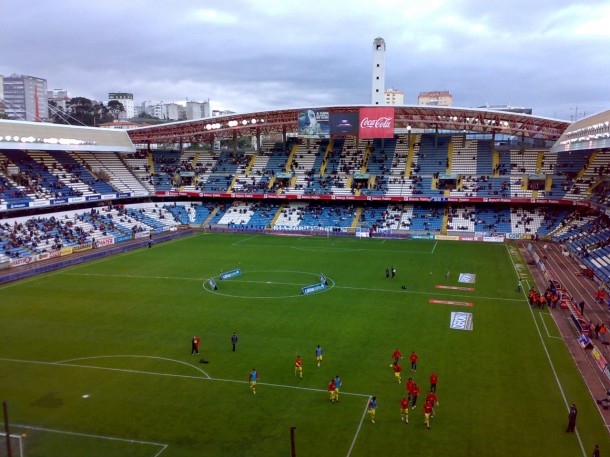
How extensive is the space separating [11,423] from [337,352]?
14.0 m

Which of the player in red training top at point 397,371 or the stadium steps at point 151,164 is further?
the stadium steps at point 151,164

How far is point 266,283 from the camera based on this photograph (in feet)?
127

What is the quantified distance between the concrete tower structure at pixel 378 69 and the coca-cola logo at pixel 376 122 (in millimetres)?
34917

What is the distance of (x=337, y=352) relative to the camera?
80.7 feet

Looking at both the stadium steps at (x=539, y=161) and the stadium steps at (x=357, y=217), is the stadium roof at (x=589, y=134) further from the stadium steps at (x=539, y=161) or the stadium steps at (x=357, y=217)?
the stadium steps at (x=357, y=217)

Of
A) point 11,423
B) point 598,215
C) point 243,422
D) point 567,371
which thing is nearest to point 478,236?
point 598,215

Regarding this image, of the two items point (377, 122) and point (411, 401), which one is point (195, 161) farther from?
point (411, 401)

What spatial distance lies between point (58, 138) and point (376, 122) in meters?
40.9

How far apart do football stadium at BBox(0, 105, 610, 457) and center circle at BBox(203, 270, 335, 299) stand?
296 millimetres

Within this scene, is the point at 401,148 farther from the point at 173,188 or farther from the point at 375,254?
the point at 173,188

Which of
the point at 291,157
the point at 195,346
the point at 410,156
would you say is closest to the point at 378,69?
the point at 410,156

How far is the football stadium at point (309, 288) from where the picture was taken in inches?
711

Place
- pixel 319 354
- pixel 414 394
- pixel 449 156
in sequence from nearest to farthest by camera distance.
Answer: pixel 414 394 < pixel 319 354 < pixel 449 156

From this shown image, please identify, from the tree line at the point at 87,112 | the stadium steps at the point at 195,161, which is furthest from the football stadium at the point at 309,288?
the tree line at the point at 87,112
